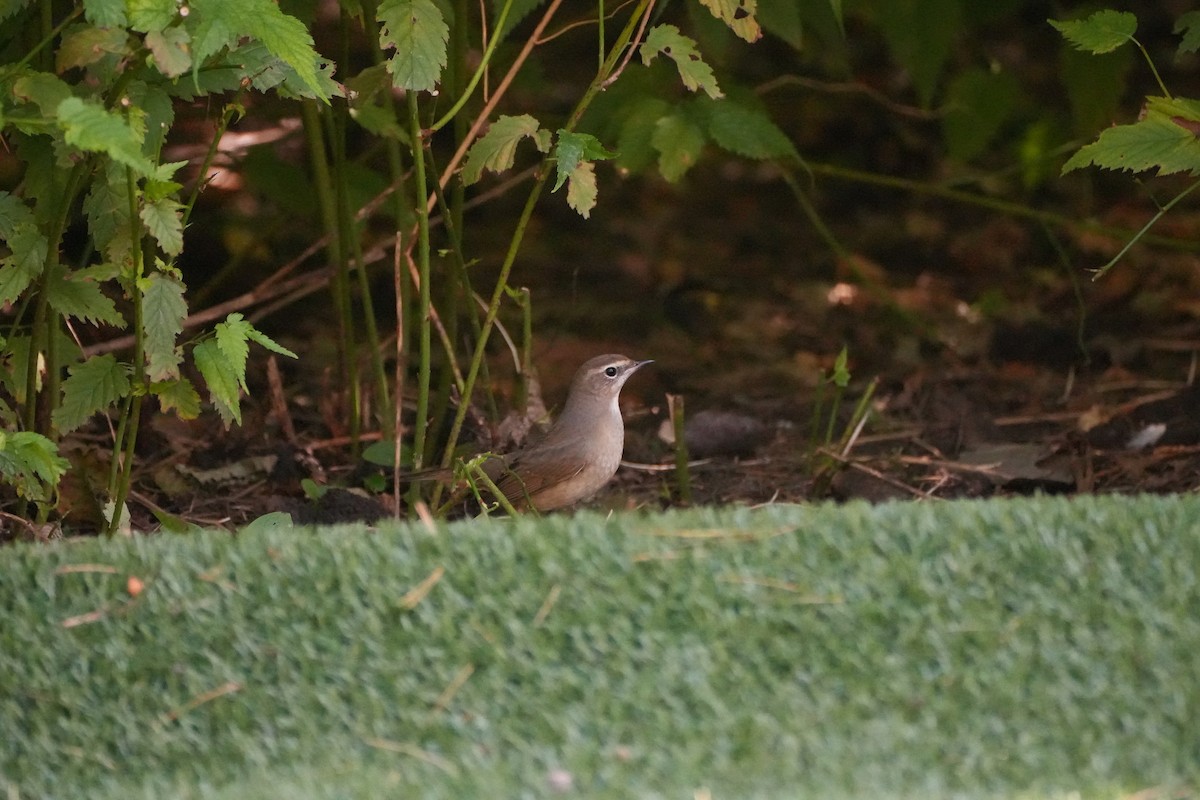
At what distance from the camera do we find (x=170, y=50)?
3.05 meters

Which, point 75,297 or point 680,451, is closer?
point 75,297

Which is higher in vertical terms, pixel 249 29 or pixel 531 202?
pixel 249 29

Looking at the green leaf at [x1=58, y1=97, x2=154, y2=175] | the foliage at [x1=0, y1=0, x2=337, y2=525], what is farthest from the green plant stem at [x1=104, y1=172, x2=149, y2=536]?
the green leaf at [x1=58, y1=97, x2=154, y2=175]

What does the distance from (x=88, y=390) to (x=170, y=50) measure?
3.09ft

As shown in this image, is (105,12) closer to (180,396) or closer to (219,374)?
(219,374)

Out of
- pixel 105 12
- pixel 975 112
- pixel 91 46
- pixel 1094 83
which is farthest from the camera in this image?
pixel 975 112

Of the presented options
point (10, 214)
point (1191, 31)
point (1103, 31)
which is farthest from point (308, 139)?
point (1191, 31)

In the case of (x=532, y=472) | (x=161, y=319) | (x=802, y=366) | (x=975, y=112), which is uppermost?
(x=161, y=319)

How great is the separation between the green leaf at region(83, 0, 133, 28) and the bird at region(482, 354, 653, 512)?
1894mm

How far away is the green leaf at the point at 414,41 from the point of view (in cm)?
356

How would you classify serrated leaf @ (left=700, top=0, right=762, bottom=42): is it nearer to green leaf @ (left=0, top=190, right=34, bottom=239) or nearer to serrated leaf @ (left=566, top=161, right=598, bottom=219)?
serrated leaf @ (left=566, top=161, right=598, bottom=219)

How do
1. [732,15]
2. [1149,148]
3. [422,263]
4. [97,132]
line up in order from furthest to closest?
[422,263] < [732,15] < [1149,148] < [97,132]

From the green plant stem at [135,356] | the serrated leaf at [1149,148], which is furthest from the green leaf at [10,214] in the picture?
the serrated leaf at [1149,148]

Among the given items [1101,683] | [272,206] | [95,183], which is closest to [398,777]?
[1101,683]
